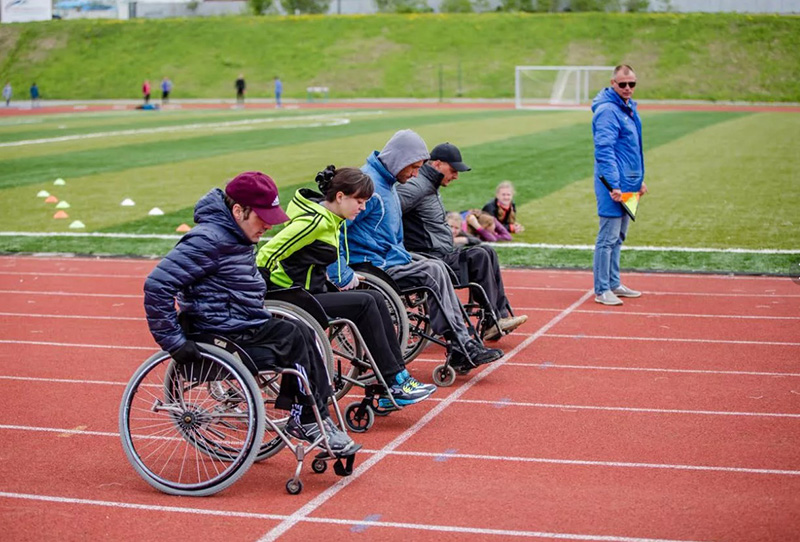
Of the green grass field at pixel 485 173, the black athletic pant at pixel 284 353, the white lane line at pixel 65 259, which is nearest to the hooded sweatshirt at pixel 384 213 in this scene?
the black athletic pant at pixel 284 353

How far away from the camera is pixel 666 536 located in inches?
179

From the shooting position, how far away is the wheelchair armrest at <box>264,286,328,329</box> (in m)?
5.91

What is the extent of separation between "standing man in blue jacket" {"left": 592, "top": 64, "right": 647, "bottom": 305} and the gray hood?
3.09 m

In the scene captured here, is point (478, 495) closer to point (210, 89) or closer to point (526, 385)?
point (526, 385)

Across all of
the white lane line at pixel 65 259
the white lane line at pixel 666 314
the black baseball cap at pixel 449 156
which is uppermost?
the black baseball cap at pixel 449 156

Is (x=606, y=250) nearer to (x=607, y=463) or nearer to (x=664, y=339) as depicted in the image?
(x=664, y=339)

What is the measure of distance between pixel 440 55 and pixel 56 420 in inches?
2440

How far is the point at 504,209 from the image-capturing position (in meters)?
13.7

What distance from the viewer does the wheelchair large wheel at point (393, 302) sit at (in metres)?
6.74

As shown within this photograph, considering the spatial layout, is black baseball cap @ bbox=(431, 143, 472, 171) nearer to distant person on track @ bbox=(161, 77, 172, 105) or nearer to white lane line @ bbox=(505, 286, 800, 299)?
white lane line @ bbox=(505, 286, 800, 299)

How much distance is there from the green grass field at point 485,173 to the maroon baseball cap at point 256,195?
7215 mm

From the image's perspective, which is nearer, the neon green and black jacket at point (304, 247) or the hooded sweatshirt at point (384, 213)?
the neon green and black jacket at point (304, 247)

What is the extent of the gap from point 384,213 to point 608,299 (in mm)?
3387

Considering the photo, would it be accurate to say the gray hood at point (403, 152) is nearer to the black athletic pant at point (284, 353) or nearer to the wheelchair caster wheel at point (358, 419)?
the wheelchair caster wheel at point (358, 419)
